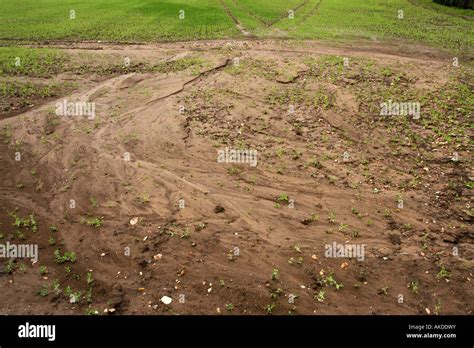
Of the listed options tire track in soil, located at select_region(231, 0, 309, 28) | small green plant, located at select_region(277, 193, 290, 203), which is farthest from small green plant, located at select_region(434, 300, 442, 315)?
tire track in soil, located at select_region(231, 0, 309, 28)

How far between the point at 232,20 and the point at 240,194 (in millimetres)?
21676

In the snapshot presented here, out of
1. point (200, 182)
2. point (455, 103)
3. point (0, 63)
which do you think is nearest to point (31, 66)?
point (0, 63)

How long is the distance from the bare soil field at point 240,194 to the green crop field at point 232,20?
774cm

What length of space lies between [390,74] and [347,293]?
13840 mm

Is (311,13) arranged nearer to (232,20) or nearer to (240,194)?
(232,20)

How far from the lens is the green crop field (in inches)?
969

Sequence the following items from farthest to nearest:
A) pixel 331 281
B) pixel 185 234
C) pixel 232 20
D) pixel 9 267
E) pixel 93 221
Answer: pixel 232 20 < pixel 93 221 < pixel 185 234 < pixel 9 267 < pixel 331 281

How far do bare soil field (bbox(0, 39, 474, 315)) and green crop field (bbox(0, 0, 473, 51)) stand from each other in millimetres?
7741

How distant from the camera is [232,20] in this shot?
28141 millimetres

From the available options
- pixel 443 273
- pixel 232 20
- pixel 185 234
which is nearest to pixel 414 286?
pixel 443 273

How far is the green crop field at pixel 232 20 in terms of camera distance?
24.6 m

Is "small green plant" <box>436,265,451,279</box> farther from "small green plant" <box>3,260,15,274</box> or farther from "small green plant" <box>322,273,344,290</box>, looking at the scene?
"small green plant" <box>3,260,15,274</box>

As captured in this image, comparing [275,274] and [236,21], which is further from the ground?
[236,21]

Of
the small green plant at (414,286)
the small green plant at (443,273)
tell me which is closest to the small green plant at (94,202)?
the small green plant at (414,286)
